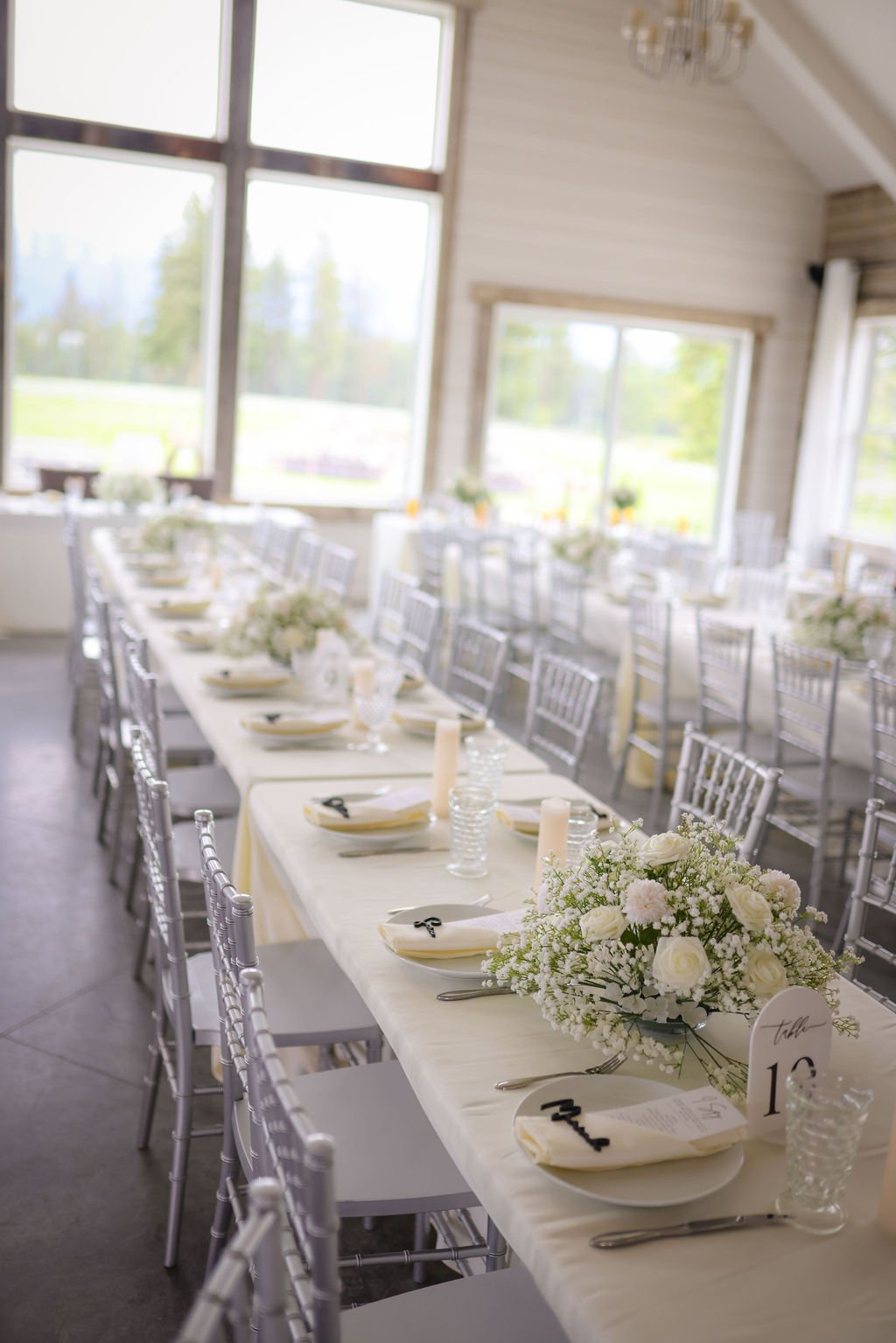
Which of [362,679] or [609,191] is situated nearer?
[362,679]

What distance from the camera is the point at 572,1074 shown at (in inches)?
63.8

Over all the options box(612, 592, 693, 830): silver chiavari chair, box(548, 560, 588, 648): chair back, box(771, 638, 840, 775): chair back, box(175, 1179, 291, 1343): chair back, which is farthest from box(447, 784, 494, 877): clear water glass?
box(548, 560, 588, 648): chair back

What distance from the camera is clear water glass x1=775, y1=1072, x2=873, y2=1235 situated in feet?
4.45

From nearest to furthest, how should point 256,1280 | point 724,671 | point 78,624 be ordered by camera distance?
point 256,1280
point 724,671
point 78,624

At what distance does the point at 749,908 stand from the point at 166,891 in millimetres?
1100

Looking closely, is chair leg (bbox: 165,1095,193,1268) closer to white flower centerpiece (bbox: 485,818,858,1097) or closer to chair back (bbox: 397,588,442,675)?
white flower centerpiece (bbox: 485,818,858,1097)

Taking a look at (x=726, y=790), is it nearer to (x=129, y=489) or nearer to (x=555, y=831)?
(x=555, y=831)

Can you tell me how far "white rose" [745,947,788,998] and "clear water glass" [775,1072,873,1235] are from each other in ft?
0.75

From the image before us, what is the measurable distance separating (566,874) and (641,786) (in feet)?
12.6

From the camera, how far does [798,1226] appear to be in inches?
54.1

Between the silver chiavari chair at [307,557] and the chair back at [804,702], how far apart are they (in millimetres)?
2622

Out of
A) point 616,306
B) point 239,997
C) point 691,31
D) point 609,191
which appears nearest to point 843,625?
point 239,997

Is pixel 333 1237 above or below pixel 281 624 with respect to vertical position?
below

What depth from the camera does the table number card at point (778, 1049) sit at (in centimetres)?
153
